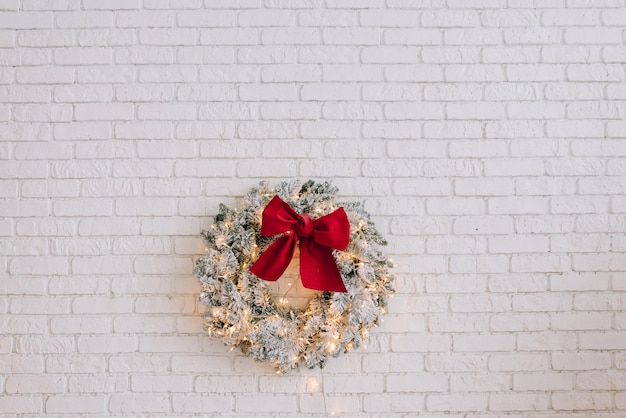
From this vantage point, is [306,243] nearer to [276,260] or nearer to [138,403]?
[276,260]

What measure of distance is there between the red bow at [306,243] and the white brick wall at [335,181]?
23cm

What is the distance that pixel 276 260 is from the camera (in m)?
1.82

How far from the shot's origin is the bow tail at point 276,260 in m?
1.82

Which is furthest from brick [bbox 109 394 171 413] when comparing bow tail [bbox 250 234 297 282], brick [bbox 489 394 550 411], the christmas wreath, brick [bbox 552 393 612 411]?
brick [bbox 552 393 612 411]

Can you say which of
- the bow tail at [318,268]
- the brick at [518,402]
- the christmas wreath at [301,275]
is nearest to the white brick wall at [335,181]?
the brick at [518,402]

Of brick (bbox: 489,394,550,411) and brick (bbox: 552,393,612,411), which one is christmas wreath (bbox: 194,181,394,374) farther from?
brick (bbox: 552,393,612,411)

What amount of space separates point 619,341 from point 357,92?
51.6 inches

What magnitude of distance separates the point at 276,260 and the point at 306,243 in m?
0.12

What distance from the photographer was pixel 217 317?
1856 millimetres

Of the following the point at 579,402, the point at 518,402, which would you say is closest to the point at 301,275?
the point at 518,402

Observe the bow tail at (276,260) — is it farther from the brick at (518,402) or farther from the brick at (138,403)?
the brick at (518,402)

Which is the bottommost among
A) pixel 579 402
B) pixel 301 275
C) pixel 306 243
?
pixel 579 402

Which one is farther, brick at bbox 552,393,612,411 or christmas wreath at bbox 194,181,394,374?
brick at bbox 552,393,612,411

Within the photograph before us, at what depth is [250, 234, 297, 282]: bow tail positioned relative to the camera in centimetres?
182
